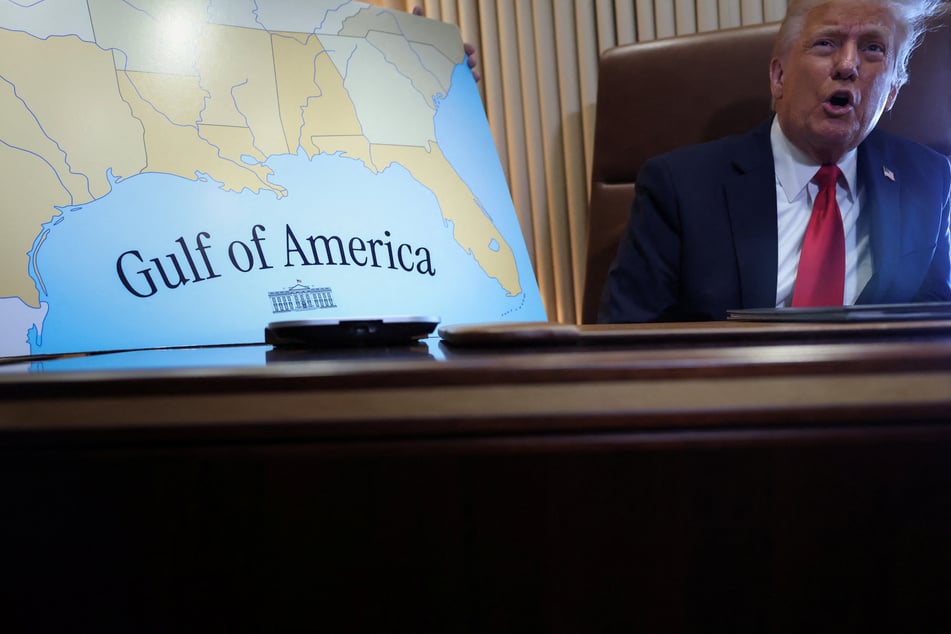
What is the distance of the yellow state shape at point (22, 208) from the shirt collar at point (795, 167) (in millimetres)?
1294

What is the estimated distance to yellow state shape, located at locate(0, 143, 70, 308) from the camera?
87 centimetres

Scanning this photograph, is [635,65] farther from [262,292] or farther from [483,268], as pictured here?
[262,292]

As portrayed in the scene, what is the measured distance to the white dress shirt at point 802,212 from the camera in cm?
Result: 138

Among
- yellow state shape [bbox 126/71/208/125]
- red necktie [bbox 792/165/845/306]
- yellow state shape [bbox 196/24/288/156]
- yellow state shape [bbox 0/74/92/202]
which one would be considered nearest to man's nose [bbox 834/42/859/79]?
red necktie [bbox 792/165/845/306]

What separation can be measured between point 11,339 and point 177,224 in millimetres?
265

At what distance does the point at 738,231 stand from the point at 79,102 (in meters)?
1.14

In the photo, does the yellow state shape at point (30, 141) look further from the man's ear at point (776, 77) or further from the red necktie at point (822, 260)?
the man's ear at point (776, 77)

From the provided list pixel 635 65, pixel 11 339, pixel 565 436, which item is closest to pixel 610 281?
pixel 635 65

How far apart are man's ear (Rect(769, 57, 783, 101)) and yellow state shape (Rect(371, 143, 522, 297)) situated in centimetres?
65

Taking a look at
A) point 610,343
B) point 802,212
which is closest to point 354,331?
point 610,343

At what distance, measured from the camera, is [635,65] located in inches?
61.8

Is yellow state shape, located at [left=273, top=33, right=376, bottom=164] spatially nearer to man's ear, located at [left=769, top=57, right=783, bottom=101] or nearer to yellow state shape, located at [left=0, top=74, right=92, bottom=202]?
yellow state shape, located at [left=0, top=74, right=92, bottom=202]

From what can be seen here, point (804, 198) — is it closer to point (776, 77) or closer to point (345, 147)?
point (776, 77)

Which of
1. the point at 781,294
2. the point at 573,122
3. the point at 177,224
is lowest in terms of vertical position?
the point at 781,294
